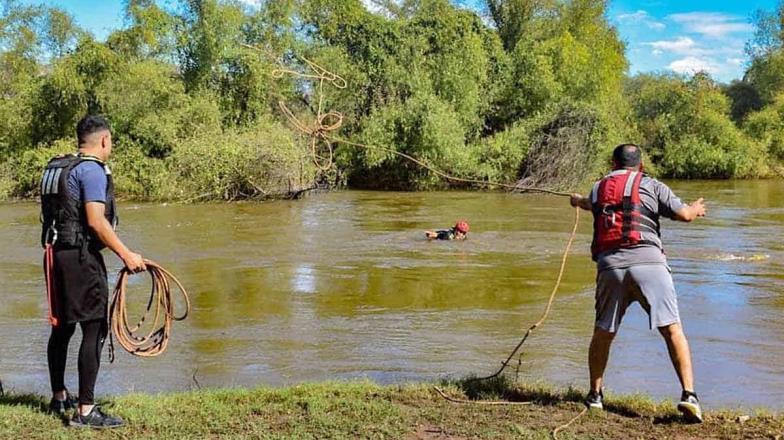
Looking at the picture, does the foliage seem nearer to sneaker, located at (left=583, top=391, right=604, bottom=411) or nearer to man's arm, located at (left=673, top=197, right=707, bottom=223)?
man's arm, located at (left=673, top=197, right=707, bottom=223)

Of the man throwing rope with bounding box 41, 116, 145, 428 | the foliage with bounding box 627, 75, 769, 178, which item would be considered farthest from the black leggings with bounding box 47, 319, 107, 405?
the foliage with bounding box 627, 75, 769, 178

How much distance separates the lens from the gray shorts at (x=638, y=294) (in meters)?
4.93

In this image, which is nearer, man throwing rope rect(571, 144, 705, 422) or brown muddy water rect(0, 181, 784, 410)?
man throwing rope rect(571, 144, 705, 422)

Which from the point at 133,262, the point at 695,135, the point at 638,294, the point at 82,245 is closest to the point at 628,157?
the point at 638,294

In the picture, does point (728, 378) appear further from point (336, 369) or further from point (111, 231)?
point (111, 231)

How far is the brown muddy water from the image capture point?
6.56 meters

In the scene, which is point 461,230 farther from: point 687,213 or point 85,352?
point 85,352

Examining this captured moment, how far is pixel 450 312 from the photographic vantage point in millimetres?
9125

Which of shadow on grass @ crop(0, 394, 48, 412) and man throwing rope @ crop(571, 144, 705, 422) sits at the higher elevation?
man throwing rope @ crop(571, 144, 705, 422)

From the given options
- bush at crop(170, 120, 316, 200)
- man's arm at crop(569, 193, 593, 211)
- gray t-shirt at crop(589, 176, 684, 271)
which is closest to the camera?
gray t-shirt at crop(589, 176, 684, 271)

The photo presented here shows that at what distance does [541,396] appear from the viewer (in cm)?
533

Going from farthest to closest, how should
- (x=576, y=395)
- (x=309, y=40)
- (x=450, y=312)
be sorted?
1. (x=309, y=40)
2. (x=450, y=312)
3. (x=576, y=395)

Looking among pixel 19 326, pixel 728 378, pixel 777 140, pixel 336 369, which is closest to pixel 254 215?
pixel 19 326

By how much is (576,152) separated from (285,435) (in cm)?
2620
